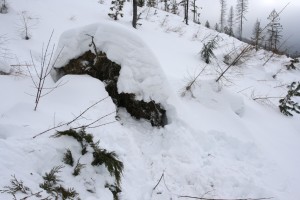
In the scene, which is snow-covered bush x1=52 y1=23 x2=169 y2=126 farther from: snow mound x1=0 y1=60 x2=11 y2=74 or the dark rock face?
snow mound x1=0 y1=60 x2=11 y2=74

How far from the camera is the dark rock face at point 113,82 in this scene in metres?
4.09

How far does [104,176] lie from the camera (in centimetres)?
264

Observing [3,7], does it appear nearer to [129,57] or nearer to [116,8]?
[116,8]

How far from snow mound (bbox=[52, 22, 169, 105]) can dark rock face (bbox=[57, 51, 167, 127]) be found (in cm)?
9

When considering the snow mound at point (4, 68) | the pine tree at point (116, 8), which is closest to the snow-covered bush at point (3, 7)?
the pine tree at point (116, 8)

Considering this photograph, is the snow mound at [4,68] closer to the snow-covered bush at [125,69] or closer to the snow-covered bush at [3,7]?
the snow-covered bush at [125,69]

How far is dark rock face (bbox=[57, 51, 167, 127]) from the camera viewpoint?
409 cm

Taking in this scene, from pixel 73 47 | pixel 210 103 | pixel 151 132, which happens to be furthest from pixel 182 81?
pixel 73 47

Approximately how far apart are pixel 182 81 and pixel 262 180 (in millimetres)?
2741

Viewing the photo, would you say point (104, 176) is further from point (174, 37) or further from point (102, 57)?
point (174, 37)

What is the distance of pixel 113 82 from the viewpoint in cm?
413

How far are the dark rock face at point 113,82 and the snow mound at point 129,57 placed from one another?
0.09 metres

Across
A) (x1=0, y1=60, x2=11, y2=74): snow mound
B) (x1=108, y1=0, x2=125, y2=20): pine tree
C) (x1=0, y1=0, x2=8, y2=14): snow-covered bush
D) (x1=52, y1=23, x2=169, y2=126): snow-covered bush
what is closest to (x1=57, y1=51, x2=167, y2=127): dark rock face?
(x1=52, y1=23, x2=169, y2=126): snow-covered bush

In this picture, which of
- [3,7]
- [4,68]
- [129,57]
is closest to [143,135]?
[129,57]
